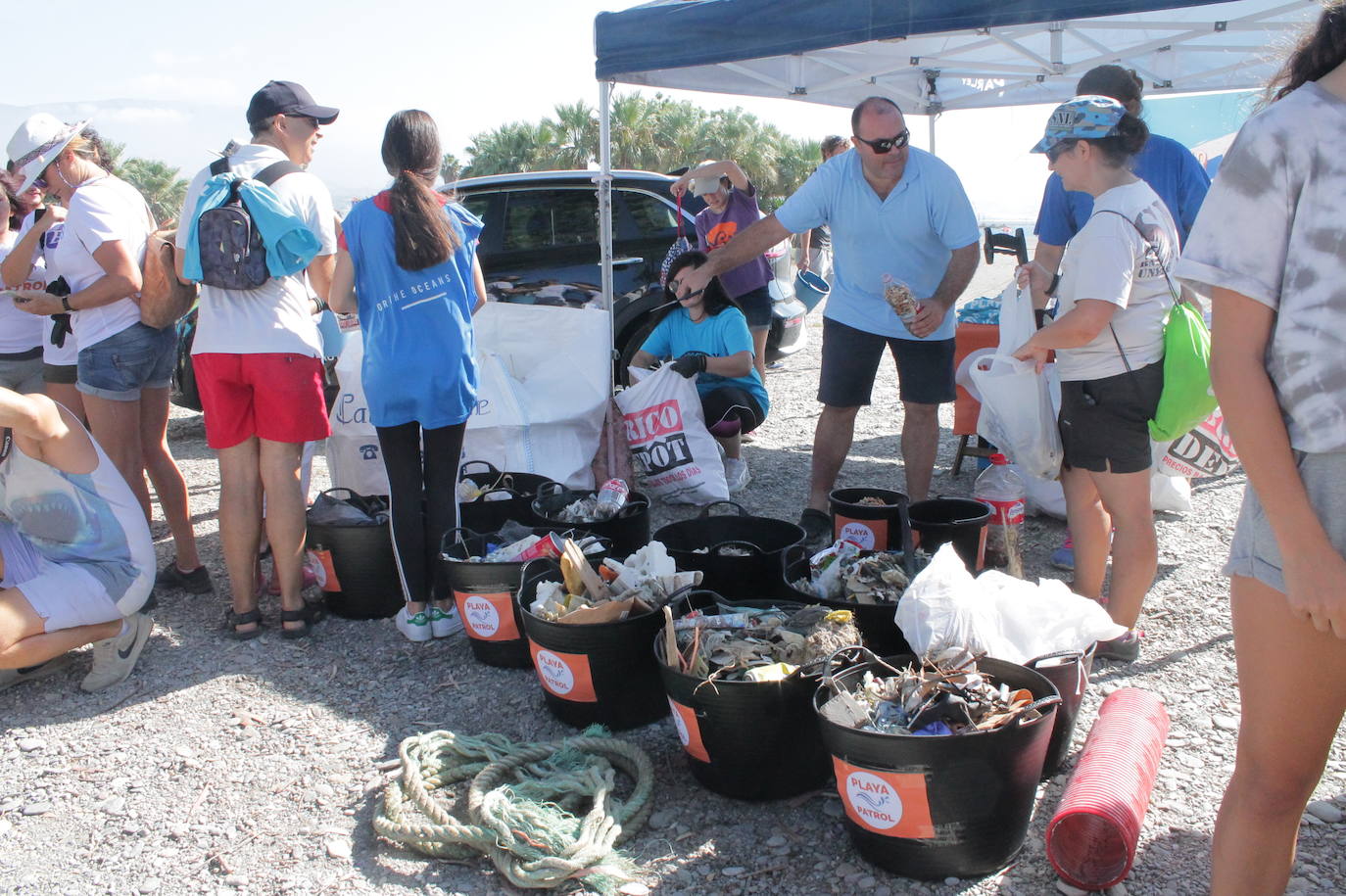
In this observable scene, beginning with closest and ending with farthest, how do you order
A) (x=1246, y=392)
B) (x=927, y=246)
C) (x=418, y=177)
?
(x=1246, y=392) < (x=418, y=177) < (x=927, y=246)

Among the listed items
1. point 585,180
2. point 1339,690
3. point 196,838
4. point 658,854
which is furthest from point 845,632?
point 585,180

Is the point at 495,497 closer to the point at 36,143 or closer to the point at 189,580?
the point at 189,580

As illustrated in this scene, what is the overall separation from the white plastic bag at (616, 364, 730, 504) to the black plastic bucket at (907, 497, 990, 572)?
141cm

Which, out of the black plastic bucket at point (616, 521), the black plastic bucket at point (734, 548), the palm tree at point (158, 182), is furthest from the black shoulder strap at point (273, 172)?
the palm tree at point (158, 182)

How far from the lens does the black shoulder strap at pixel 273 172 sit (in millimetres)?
3512

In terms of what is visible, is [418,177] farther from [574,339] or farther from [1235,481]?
[1235,481]

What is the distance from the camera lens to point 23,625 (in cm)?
315

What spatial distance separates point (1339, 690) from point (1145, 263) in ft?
5.50

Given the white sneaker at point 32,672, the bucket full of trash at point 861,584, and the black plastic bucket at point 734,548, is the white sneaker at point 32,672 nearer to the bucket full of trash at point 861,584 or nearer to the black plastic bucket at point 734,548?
the black plastic bucket at point 734,548

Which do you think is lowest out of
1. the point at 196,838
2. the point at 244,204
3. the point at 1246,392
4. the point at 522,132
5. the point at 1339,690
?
the point at 196,838

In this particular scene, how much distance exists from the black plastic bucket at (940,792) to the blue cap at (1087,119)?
1.55 metres

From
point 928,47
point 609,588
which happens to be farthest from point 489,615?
point 928,47

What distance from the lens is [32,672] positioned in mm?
3434

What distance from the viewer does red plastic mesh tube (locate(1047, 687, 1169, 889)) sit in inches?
83.9
